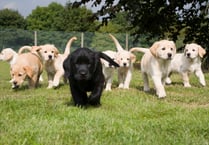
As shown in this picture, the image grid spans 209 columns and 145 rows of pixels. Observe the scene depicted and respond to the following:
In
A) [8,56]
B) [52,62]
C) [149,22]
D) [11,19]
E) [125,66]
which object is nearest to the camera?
[125,66]

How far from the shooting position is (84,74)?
5785mm

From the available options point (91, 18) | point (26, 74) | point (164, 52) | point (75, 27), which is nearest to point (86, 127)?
point (164, 52)

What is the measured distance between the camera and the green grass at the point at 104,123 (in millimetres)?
4055

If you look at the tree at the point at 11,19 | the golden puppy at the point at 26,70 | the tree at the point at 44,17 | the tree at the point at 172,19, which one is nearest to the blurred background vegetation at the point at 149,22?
the tree at the point at 172,19

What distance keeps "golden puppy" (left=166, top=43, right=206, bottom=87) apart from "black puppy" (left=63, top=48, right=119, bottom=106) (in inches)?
164

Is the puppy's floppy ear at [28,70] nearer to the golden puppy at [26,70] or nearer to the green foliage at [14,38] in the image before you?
the golden puppy at [26,70]

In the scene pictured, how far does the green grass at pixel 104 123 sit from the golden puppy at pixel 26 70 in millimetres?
2170

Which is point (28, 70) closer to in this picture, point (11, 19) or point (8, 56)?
point (8, 56)

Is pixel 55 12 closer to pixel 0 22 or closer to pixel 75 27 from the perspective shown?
pixel 0 22

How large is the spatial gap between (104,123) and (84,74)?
1120mm

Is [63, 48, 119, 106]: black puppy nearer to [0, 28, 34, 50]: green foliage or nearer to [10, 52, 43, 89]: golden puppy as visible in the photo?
[10, 52, 43, 89]: golden puppy

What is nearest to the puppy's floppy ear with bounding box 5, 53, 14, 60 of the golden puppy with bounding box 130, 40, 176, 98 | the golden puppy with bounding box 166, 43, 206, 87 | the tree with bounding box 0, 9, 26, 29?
the golden puppy with bounding box 166, 43, 206, 87

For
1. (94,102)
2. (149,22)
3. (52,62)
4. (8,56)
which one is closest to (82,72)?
(94,102)

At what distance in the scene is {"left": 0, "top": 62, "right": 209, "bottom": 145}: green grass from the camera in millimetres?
4055
